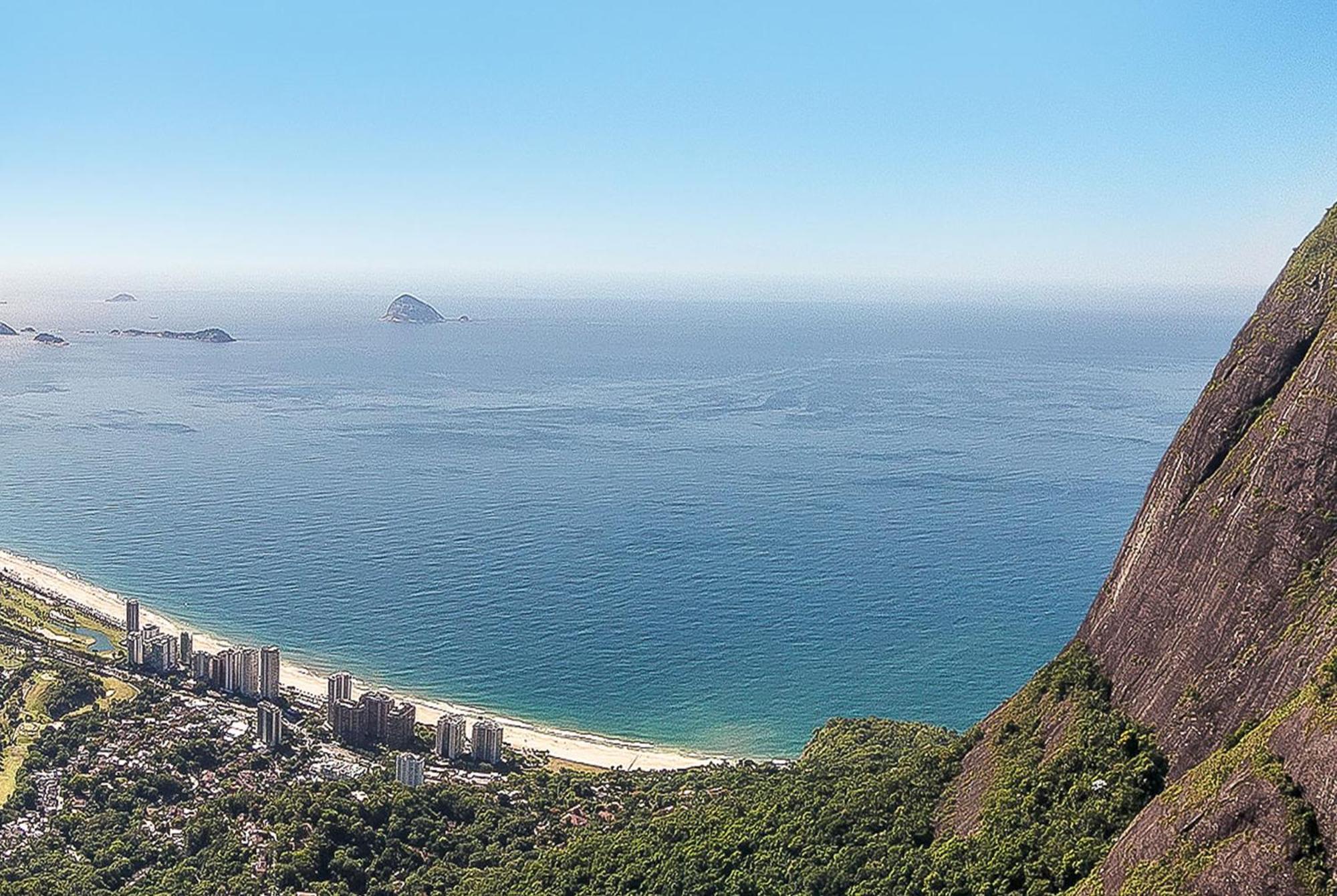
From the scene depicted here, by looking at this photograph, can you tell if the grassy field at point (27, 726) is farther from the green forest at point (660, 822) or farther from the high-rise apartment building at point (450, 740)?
the high-rise apartment building at point (450, 740)

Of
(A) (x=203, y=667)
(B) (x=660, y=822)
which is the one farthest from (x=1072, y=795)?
(A) (x=203, y=667)

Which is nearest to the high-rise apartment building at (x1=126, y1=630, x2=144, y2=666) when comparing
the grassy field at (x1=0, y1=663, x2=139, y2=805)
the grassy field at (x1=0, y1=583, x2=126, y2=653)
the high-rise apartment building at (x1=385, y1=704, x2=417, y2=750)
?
the grassy field at (x1=0, y1=663, x2=139, y2=805)

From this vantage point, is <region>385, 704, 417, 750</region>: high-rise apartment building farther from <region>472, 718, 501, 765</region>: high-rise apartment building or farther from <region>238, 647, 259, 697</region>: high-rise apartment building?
<region>238, 647, 259, 697</region>: high-rise apartment building

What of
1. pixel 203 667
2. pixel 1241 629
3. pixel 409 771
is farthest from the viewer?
pixel 203 667


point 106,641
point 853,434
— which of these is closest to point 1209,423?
point 106,641

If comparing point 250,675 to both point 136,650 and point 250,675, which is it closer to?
point 250,675
